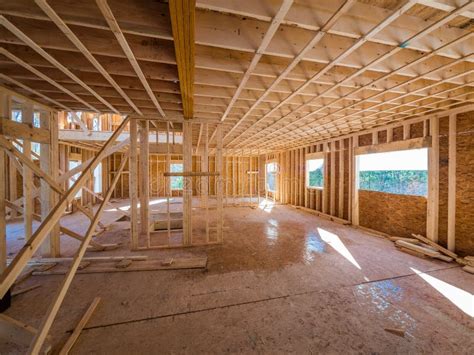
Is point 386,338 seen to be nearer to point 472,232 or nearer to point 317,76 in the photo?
point 317,76

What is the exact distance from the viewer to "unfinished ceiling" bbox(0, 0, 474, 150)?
170 cm

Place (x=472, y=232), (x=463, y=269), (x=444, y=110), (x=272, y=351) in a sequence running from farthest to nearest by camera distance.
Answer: (x=444, y=110)
(x=472, y=232)
(x=463, y=269)
(x=272, y=351)

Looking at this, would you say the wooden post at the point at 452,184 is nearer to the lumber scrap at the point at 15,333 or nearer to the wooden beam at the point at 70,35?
the wooden beam at the point at 70,35

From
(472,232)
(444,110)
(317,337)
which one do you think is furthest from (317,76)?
(472,232)

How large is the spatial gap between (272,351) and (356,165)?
625cm

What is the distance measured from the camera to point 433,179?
4387 millimetres

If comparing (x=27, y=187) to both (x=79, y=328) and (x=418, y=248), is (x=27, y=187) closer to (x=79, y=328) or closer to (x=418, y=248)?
(x=79, y=328)

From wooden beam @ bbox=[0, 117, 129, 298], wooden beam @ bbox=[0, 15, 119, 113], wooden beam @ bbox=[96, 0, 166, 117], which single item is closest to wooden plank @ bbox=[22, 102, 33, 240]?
wooden beam @ bbox=[0, 15, 119, 113]

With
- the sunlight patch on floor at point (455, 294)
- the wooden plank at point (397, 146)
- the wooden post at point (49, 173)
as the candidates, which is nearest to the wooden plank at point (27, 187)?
the wooden post at point (49, 173)

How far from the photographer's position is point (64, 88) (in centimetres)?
292

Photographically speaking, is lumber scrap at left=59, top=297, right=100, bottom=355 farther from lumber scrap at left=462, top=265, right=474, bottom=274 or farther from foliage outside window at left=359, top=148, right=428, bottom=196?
foliage outside window at left=359, top=148, right=428, bottom=196

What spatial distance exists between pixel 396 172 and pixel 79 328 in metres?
7.24

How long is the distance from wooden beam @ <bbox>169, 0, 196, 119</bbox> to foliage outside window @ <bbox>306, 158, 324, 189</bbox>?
7326 millimetres

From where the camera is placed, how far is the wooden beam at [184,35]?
1334 mm
